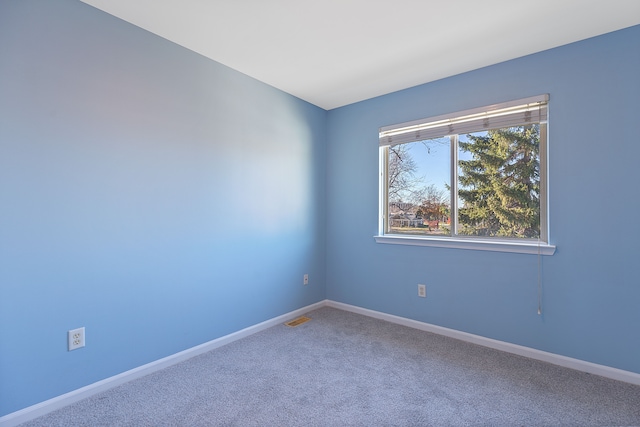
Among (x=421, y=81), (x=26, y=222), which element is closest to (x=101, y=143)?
(x=26, y=222)

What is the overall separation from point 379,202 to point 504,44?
1717mm

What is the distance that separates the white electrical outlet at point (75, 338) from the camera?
1739 mm

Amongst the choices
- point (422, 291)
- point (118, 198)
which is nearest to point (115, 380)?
point (118, 198)

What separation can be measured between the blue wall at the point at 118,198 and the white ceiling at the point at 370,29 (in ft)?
0.89

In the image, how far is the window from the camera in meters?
2.38

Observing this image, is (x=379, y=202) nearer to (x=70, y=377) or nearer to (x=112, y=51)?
(x=112, y=51)

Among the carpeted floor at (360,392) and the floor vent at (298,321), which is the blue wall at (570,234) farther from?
the floor vent at (298,321)

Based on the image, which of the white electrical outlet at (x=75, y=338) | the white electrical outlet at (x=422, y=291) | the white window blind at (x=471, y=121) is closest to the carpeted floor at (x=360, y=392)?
the white electrical outlet at (x=75, y=338)

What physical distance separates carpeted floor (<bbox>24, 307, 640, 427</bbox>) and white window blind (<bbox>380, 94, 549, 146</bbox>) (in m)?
1.91

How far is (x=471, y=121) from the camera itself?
8.68 ft

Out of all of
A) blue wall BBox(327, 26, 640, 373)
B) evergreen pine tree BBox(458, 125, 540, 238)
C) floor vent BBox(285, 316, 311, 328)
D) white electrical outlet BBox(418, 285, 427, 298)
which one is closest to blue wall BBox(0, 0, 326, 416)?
floor vent BBox(285, 316, 311, 328)

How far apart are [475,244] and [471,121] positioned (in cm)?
111

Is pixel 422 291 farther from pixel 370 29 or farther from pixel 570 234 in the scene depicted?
pixel 370 29

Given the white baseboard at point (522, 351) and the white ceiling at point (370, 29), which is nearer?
the white ceiling at point (370, 29)
